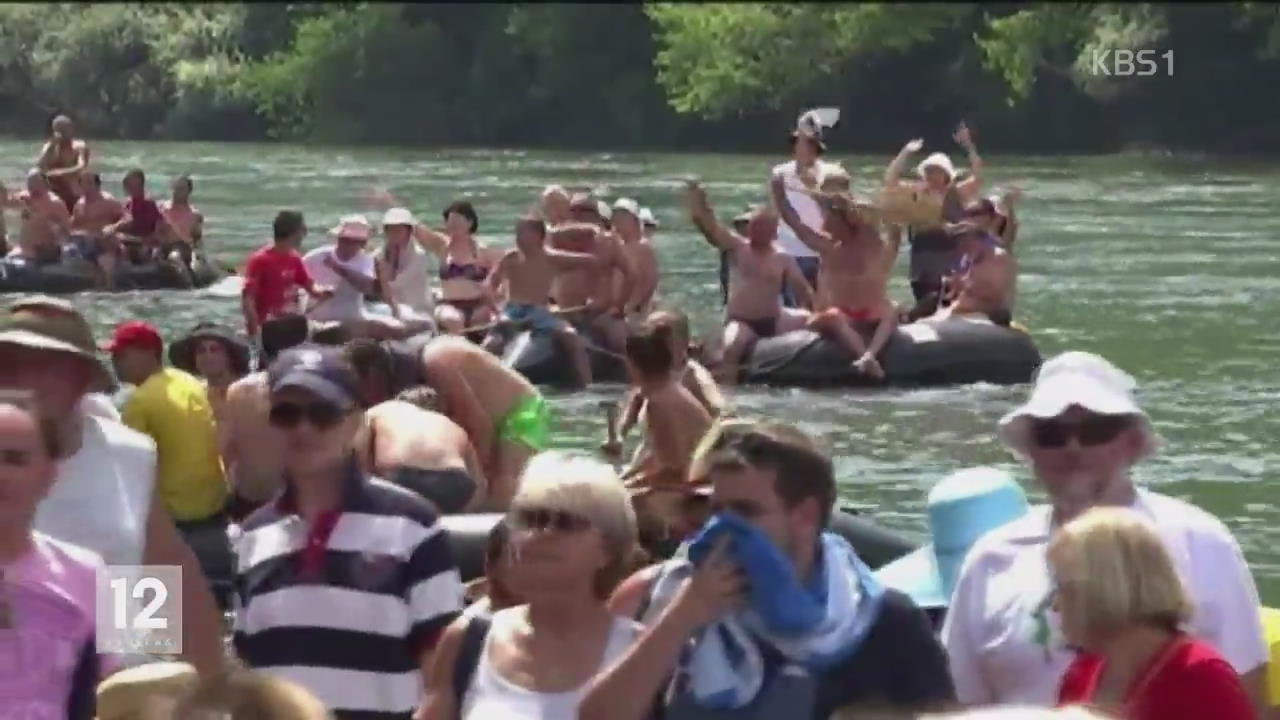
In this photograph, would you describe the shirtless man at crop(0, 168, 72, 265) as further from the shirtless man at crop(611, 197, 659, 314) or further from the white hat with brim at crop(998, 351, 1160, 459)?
the white hat with brim at crop(998, 351, 1160, 459)

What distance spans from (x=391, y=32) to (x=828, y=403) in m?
25.8

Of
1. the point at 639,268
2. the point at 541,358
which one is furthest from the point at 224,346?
the point at 639,268

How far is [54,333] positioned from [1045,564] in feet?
4.63

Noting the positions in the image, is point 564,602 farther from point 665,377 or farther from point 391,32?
point 391,32

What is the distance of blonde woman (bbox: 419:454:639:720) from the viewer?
3705mm

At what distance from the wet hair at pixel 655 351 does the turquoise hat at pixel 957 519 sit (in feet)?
7.19

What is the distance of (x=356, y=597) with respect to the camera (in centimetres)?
425

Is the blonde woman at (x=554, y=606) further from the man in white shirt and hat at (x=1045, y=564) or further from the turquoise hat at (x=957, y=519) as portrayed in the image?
the turquoise hat at (x=957, y=519)

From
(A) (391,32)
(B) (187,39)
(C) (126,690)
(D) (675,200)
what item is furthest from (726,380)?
(B) (187,39)

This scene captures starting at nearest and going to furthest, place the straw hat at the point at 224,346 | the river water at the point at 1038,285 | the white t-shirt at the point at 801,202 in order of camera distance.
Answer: the straw hat at the point at 224,346 → the river water at the point at 1038,285 → the white t-shirt at the point at 801,202

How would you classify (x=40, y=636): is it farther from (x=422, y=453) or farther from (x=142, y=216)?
(x=142, y=216)

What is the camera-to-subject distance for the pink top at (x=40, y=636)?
138 inches

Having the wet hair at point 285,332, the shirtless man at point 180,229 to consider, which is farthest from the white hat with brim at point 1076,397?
the shirtless man at point 180,229

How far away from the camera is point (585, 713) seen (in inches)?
143
